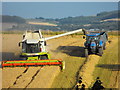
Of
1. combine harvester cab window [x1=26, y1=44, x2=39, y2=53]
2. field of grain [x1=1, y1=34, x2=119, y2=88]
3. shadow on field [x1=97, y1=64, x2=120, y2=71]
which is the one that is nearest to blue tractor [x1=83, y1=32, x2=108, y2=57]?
field of grain [x1=1, y1=34, x2=119, y2=88]

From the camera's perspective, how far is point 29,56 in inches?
907

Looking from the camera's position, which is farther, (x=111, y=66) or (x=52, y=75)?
(x=111, y=66)

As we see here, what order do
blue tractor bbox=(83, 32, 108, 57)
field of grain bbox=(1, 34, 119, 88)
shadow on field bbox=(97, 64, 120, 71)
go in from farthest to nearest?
blue tractor bbox=(83, 32, 108, 57) < shadow on field bbox=(97, 64, 120, 71) < field of grain bbox=(1, 34, 119, 88)

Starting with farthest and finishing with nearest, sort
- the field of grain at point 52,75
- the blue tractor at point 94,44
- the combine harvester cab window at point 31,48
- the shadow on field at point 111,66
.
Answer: the blue tractor at point 94,44, the combine harvester cab window at point 31,48, the shadow on field at point 111,66, the field of grain at point 52,75

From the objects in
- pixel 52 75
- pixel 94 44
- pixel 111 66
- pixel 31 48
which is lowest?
pixel 52 75

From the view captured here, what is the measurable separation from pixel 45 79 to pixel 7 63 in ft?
14.0

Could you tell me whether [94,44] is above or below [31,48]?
above

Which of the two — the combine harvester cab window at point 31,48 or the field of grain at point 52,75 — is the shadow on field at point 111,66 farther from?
the combine harvester cab window at point 31,48

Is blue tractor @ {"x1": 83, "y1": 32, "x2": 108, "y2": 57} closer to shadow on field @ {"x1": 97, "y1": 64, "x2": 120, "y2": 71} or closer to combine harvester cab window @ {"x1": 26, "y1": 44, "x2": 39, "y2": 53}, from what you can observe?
shadow on field @ {"x1": 97, "y1": 64, "x2": 120, "y2": 71}

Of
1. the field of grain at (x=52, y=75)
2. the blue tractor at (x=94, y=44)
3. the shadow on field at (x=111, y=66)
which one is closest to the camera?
the field of grain at (x=52, y=75)

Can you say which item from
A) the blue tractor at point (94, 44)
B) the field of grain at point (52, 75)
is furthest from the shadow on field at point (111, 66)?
the blue tractor at point (94, 44)

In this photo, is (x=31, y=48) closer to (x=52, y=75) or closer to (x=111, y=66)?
(x=52, y=75)

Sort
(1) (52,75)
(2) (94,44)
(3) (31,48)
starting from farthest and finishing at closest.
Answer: (2) (94,44), (3) (31,48), (1) (52,75)

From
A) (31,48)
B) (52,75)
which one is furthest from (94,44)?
(52,75)
